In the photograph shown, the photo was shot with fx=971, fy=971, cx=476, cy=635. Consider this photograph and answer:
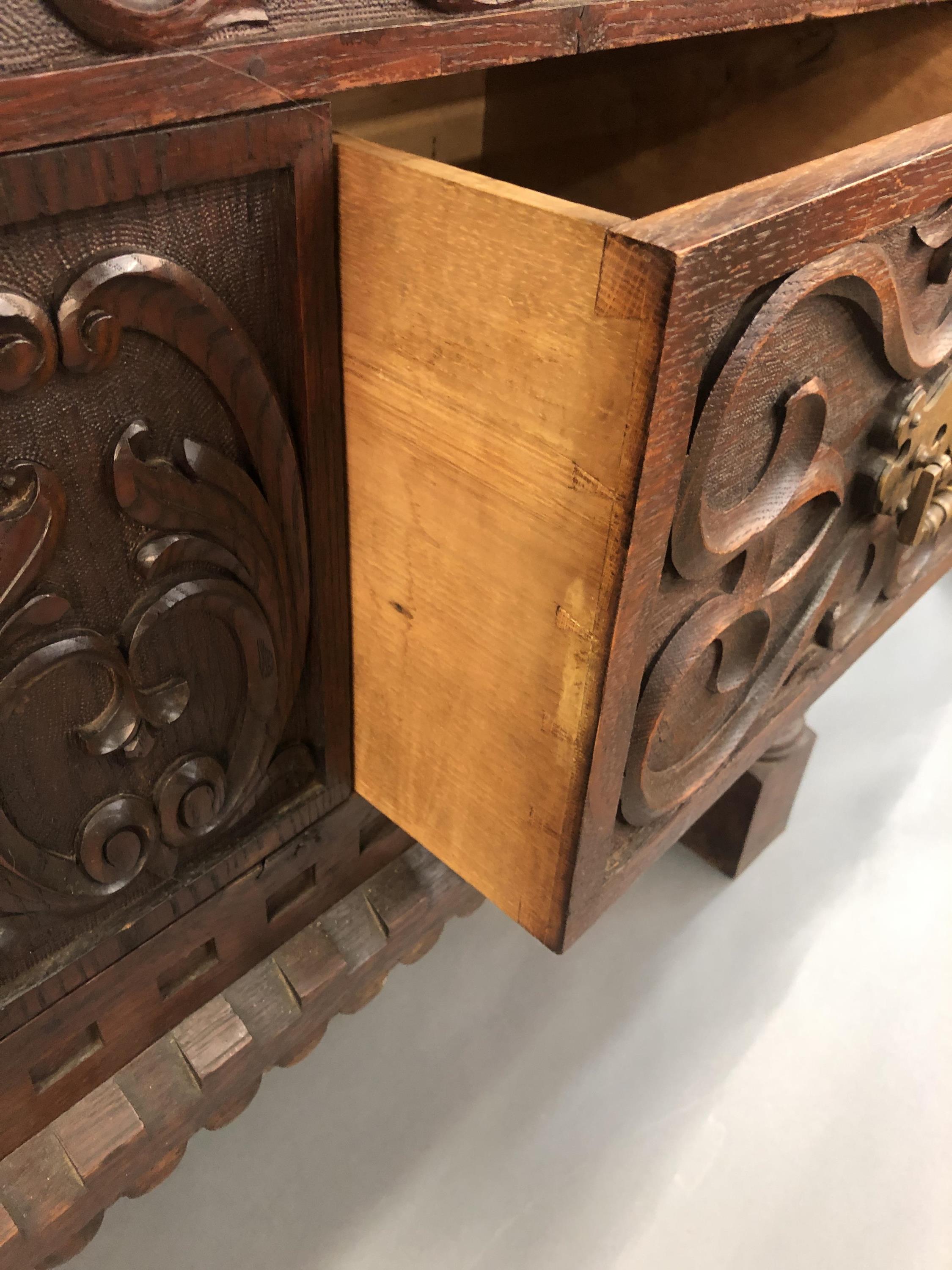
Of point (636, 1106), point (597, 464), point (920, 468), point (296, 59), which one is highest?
point (296, 59)

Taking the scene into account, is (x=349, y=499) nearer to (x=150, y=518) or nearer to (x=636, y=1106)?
(x=150, y=518)

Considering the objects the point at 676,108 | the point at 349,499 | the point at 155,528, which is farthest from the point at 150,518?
the point at 676,108

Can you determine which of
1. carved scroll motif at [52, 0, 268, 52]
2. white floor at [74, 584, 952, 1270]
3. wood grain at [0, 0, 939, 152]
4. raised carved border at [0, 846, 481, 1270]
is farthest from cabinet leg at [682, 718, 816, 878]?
carved scroll motif at [52, 0, 268, 52]

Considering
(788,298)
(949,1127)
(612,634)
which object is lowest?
(949,1127)

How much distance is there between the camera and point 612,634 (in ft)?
1.39

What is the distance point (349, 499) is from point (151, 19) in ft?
0.83

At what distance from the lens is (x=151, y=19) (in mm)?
332

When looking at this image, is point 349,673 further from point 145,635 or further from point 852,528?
point 852,528

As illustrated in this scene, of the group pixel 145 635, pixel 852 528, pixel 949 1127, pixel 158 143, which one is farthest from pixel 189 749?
pixel 949 1127

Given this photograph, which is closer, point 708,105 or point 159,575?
point 159,575

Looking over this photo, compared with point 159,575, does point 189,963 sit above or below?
below

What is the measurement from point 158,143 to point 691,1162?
912 millimetres

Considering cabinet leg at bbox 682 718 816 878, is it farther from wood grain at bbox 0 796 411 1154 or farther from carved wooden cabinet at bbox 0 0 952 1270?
wood grain at bbox 0 796 411 1154

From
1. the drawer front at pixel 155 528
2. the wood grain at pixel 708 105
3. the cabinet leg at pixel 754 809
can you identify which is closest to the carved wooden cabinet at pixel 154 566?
the drawer front at pixel 155 528
